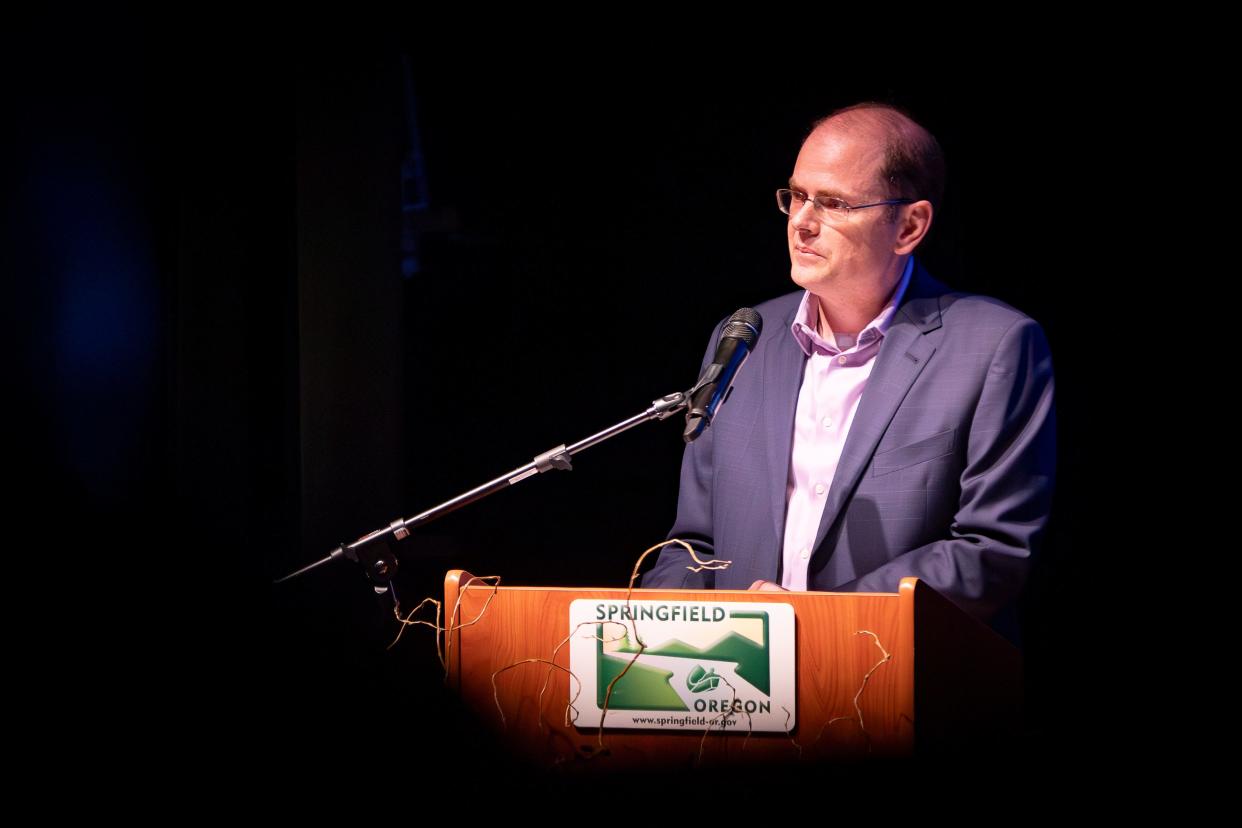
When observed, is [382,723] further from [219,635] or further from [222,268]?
[222,268]

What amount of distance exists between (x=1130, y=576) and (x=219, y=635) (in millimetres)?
2555

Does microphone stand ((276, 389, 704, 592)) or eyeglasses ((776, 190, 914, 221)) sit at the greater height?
eyeglasses ((776, 190, 914, 221))

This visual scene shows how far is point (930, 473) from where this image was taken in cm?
200

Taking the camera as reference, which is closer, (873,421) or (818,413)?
(873,421)

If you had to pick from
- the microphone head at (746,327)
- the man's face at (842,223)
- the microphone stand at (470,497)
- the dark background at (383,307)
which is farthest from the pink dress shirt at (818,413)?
the dark background at (383,307)

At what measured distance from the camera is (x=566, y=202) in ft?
10.9

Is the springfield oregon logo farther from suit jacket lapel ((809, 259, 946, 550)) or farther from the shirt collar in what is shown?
the shirt collar

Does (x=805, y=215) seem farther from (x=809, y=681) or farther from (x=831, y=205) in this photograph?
(x=809, y=681)

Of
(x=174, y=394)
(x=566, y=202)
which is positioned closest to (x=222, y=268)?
(x=174, y=394)

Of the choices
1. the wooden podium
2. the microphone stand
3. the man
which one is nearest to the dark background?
the man

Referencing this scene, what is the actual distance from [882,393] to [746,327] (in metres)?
0.47

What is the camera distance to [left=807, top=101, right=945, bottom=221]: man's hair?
2156 millimetres

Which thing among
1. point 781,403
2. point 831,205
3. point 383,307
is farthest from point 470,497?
point 383,307

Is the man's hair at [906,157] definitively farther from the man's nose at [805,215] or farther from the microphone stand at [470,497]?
the microphone stand at [470,497]
